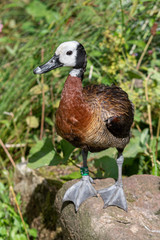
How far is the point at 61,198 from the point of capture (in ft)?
8.05

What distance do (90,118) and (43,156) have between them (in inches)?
29.7

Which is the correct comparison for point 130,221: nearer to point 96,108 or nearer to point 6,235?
point 96,108

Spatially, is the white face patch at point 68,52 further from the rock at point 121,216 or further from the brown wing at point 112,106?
the rock at point 121,216

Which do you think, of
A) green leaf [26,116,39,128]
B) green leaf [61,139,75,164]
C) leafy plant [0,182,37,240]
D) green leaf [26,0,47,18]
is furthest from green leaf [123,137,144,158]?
green leaf [26,0,47,18]

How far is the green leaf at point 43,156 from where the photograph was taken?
102 inches

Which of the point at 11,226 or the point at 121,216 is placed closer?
the point at 121,216

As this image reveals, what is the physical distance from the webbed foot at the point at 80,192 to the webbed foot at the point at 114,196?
0.25 ft

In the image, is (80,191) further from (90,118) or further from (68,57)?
(68,57)

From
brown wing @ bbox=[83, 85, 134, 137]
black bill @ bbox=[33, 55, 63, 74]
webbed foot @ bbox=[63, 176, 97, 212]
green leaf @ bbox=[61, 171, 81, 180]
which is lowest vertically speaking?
green leaf @ bbox=[61, 171, 81, 180]

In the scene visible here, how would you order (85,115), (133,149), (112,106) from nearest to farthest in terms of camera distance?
(85,115)
(112,106)
(133,149)

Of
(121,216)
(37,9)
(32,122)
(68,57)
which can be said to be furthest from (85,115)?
(37,9)

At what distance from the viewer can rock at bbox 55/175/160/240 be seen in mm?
1940

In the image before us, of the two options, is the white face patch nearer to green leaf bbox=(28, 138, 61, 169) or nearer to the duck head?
the duck head

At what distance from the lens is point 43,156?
2.68 meters
